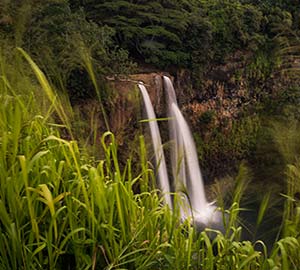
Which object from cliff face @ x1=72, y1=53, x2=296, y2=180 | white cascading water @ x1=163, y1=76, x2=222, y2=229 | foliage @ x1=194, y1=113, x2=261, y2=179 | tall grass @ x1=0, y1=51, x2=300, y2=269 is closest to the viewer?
tall grass @ x1=0, y1=51, x2=300, y2=269

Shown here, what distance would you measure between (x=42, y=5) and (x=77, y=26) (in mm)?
650

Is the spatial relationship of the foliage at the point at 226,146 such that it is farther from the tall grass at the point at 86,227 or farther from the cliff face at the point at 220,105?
the tall grass at the point at 86,227

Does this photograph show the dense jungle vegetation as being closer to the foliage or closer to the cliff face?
the cliff face

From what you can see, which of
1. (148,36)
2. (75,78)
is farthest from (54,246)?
(148,36)

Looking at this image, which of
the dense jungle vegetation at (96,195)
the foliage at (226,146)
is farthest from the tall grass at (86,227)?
the foliage at (226,146)

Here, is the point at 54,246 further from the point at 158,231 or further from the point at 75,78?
the point at 75,78

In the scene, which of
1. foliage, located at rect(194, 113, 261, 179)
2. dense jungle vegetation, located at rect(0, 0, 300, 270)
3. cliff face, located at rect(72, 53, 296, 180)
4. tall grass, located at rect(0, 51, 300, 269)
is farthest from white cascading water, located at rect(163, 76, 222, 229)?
tall grass, located at rect(0, 51, 300, 269)

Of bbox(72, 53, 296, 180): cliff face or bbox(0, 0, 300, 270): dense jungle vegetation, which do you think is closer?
bbox(0, 0, 300, 270): dense jungle vegetation

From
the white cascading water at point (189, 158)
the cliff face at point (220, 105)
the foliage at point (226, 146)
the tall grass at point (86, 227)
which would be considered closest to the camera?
the tall grass at point (86, 227)

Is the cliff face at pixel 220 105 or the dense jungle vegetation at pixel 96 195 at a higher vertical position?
the dense jungle vegetation at pixel 96 195

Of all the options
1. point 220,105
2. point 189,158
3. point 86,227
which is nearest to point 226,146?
point 220,105

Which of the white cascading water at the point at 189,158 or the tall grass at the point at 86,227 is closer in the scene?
the tall grass at the point at 86,227

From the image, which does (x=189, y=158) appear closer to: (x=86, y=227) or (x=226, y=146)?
(x=226, y=146)

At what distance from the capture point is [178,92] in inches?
351
